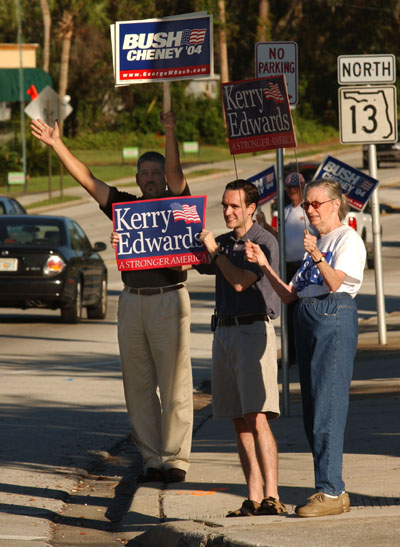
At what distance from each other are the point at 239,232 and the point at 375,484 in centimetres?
180

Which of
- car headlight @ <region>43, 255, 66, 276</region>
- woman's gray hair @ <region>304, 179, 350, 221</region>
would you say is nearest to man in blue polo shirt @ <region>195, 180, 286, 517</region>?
woman's gray hair @ <region>304, 179, 350, 221</region>

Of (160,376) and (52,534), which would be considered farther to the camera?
(160,376)

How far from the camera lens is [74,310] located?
19.1 meters

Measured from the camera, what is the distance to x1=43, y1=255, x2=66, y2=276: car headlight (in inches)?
738

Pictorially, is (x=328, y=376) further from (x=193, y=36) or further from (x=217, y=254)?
(x=193, y=36)

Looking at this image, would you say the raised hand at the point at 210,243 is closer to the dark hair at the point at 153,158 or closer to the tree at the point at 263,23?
the dark hair at the point at 153,158

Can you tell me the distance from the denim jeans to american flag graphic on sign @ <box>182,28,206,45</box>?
267 centimetres

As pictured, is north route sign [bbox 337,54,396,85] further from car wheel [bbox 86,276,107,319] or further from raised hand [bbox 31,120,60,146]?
raised hand [bbox 31,120,60,146]

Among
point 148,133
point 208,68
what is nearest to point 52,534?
point 208,68

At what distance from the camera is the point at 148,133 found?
71.2 m

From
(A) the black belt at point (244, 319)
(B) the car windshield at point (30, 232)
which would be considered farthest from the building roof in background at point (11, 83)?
(A) the black belt at point (244, 319)

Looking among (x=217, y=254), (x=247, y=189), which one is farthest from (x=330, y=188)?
(x=217, y=254)

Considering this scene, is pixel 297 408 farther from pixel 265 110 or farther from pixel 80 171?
pixel 80 171

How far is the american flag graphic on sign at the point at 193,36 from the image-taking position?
8734 millimetres
